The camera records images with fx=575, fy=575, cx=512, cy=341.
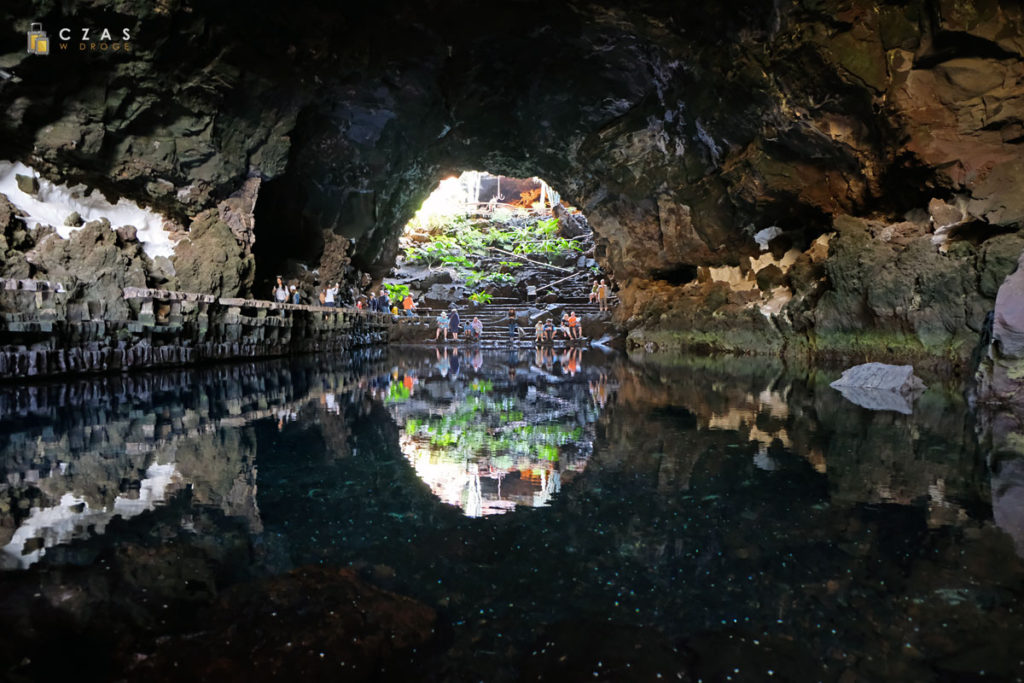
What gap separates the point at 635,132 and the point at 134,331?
12.4 m

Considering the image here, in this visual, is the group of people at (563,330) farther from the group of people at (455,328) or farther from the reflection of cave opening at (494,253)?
the reflection of cave opening at (494,253)

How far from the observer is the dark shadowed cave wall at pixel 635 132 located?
8500mm

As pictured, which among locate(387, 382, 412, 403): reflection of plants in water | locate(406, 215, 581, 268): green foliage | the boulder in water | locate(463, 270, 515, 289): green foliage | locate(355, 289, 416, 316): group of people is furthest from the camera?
locate(406, 215, 581, 268): green foliage

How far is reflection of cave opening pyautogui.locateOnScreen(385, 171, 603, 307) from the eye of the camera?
30.5m

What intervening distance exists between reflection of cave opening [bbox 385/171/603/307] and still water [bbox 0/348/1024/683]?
2647 centimetres

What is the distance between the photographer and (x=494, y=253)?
33.8 meters

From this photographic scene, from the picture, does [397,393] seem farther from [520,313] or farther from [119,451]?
[520,313]

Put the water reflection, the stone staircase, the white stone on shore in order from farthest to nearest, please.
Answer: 1. the stone staircase
2. the white stone on shore
3. the water reflection

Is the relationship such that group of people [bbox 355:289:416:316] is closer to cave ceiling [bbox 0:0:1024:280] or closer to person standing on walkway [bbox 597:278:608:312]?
cave ceiling [bbox 0:0:1024:280]

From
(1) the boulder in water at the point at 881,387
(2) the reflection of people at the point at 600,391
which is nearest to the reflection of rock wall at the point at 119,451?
(2) the reflection of people at the point at 600,391

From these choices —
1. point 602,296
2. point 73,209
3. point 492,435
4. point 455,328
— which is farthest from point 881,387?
point 602,296

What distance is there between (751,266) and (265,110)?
1276 centimetres

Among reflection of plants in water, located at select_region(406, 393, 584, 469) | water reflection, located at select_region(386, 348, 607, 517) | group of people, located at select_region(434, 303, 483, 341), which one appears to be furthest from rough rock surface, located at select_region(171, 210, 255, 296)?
group of people, located at select_region(434, 303, 483, 341)

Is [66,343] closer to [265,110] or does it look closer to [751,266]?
[265,110]
